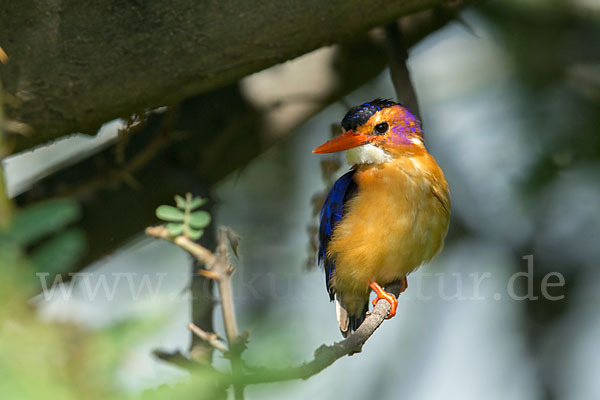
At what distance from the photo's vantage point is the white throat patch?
8.74 feet

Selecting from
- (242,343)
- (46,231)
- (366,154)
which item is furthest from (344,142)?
(46,231)

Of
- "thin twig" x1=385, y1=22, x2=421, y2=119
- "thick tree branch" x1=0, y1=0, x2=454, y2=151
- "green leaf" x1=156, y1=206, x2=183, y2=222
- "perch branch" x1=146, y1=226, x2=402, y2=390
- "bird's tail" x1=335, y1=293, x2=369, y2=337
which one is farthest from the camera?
"bird's tail" x1=335, y1=293, x2=369, y2=337

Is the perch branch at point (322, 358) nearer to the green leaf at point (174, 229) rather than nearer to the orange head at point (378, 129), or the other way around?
the green leaf at point (174, 229)

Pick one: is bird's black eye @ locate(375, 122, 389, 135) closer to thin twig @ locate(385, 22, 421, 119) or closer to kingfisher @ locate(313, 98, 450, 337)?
kingfisher @ locate(313, 98, 450, 337)

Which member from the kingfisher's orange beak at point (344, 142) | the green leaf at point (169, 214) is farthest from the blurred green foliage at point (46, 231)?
the kingfisher's orange beak at point (344, 142)

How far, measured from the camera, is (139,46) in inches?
86.2

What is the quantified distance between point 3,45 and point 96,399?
5.00 ft

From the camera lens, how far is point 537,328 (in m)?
3.57

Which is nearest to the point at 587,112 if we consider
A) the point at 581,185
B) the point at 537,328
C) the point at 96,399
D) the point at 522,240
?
the point at 581,185

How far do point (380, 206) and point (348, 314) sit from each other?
59cm

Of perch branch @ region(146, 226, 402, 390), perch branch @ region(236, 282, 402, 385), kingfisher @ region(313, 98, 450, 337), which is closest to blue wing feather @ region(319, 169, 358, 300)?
kingfisher @ region(313, 98, 450, 337)

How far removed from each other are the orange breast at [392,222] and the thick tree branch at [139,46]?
1.70 ft

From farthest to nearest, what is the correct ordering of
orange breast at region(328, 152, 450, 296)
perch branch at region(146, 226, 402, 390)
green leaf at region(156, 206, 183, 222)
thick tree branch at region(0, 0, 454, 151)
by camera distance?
orange breast at region(328, 152, 450, 296) → thick tree branch at region(0, 0, 454, 151) → green leaf at region(156, 206, 183, 222) → perch branch at region(146, 226, 402, 390)

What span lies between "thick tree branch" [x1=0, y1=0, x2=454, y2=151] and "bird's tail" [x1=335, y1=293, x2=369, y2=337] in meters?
0.98
